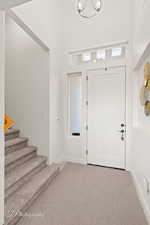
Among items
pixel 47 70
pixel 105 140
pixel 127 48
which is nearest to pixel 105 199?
pixel 105 140

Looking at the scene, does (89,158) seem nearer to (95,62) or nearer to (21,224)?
(21,224)

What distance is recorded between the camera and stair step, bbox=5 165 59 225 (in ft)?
4.91

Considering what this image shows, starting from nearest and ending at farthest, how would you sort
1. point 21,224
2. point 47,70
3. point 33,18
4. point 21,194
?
point 21,224 → point 21,194 → point 33,18 → point 47,70

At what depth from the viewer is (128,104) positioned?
119 inches

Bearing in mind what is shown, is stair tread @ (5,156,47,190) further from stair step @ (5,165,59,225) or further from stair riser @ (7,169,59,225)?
stair riser @ (7,169,59,225)

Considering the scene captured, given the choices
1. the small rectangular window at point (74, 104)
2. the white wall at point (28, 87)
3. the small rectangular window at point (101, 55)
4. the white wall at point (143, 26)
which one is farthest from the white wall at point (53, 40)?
the white wall at point (143, 26)

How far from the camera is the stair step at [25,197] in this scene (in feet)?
4.91

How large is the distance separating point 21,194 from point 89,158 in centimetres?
193

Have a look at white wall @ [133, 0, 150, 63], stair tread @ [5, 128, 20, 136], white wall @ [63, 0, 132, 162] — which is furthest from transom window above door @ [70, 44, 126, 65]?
stair tread @ [5, 128, 20, 136]

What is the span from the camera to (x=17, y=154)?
8.07 feet

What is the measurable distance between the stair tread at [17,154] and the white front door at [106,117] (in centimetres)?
148

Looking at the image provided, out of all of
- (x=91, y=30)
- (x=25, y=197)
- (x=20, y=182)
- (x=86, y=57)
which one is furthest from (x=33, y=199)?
(x=91, y=30)

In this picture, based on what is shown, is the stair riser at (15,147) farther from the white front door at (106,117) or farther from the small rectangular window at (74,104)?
the white front door at (106,117)

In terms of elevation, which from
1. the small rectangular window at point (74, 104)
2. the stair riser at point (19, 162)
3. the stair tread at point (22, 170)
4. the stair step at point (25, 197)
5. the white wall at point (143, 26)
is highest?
the white wall at point (143, 26)
